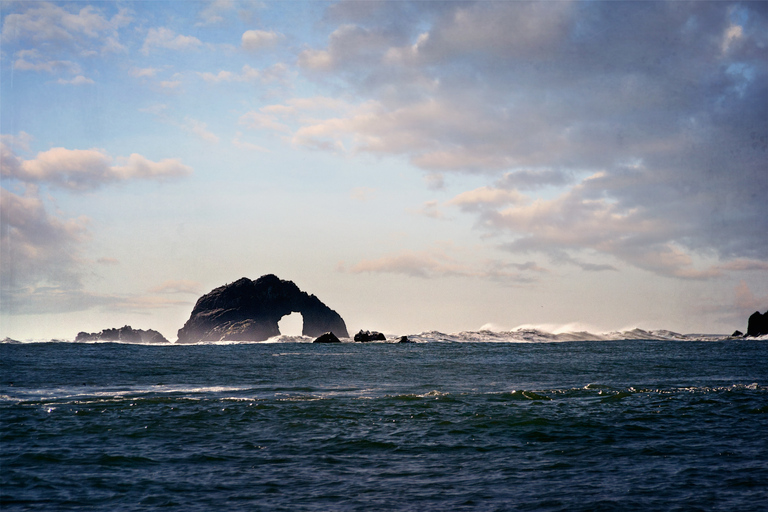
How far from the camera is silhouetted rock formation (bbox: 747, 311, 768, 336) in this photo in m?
170

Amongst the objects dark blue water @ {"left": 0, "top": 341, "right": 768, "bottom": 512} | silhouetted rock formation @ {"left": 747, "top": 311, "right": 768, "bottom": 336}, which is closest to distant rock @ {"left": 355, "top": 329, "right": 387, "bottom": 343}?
silhouetted rock formation @ {"left": 747, "top": 311, "right": 768, "bottom": 336}

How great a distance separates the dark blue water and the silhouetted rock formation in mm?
167240

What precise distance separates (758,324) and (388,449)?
19496 centimetres

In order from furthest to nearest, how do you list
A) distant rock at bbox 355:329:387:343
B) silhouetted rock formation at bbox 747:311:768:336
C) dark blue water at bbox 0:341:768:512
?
silhouetted rock formation at bbox 747:311:768:336 → distant rock at bbox 355:329:387:343 → dark blue water at bbox 0:341:768:512

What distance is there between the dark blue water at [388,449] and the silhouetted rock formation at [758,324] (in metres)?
167

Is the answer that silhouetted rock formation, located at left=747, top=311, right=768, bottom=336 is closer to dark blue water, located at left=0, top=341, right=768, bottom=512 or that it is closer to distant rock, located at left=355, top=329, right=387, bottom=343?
distant rock, located at left=355, top=329, right=387, bottom=343

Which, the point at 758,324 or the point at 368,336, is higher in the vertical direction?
the point at 368,336

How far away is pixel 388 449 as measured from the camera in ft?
60.1

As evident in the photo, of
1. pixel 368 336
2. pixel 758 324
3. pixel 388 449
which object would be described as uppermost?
pixel 388 449

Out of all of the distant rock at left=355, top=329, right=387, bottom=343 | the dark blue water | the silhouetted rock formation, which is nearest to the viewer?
the dark blue water

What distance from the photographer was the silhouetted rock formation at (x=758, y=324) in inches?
6698

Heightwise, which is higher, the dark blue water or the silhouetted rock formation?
the dark blue water

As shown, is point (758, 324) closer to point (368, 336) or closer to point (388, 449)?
point (368, 336)

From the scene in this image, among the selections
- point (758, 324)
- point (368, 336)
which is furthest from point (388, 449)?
point (758, 324)
